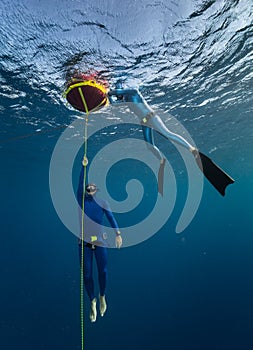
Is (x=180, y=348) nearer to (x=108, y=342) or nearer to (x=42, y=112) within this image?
(x=108, y=342)

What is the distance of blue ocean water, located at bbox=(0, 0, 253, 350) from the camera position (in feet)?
23.2

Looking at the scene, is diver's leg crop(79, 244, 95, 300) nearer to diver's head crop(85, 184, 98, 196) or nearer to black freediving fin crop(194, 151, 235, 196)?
diver's head crop(85, 184, 98, 196)

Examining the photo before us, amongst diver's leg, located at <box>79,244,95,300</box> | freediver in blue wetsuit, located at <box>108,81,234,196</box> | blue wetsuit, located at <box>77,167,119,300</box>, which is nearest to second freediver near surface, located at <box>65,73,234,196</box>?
freediver in blue wetsuit, located at <box>108,81,234,196</box>

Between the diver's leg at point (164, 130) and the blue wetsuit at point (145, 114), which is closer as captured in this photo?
the diver's leg at point (164, 130)

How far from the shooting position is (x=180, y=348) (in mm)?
19375

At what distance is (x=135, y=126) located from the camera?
58.1 feet

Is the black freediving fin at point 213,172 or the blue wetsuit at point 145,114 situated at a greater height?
the blue wetsuit at point 145,114

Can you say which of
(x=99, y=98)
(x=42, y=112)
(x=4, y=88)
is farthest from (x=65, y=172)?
(x=99, y=98)

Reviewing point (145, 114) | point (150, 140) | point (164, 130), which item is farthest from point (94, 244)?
point (145, 114)

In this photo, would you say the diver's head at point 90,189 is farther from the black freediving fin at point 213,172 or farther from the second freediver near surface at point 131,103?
the black freediving fin at point 213,172

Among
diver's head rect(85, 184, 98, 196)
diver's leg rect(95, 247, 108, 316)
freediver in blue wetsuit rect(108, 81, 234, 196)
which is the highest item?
freediver in blue wetsuit rect(108, 81, 234, 196)

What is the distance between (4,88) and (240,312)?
2719 centimetres

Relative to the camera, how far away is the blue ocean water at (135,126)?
708cm

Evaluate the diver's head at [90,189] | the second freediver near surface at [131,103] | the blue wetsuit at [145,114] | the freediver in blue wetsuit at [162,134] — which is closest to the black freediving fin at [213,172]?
the freediver in blue wetsuit at [162,134]
